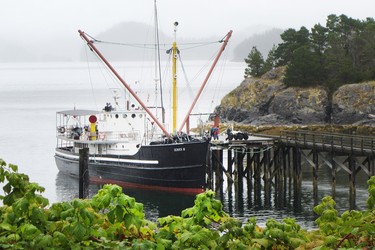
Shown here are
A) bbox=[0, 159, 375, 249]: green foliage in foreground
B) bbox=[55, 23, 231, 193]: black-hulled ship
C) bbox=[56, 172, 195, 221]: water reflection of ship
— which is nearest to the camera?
bbox=[0, 159, 375, 249]: green foliage in foreground

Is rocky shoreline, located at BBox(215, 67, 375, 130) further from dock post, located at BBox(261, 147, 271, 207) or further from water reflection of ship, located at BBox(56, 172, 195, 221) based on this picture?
water reflection of ship, located at BBox(56, 172, 195, 221)

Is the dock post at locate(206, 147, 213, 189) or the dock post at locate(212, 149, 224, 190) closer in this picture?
the dock post at locate(212, 149, 224, 190)

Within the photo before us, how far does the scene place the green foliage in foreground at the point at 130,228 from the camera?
10.5 m

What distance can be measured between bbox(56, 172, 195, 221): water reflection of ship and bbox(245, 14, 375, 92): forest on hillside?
36.4 m

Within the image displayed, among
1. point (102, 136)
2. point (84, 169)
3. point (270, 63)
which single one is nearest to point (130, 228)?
point (84, 169)

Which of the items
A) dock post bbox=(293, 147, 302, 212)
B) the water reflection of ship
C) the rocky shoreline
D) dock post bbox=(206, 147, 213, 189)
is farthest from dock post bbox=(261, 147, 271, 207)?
the rocky shoreline

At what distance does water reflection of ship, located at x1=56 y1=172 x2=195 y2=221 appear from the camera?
151ft

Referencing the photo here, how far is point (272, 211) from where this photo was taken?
4506 centimetres

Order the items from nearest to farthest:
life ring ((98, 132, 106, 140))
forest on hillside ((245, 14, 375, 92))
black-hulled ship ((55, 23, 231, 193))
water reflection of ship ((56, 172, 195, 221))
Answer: water reflection of ship ((56, 172, 195, 221)) → black-hulled ship ((55, 23, 231, 193)) → life ring ((98, 132, 106, 140)) → forest on hillside ((245, 14, 375, 92))

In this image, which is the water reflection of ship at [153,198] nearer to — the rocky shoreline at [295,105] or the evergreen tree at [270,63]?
the rocky shoreline at [295,105]

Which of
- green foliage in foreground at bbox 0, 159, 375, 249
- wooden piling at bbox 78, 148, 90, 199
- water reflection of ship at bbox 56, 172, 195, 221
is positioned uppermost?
green foliage in foreground at bbox 0, 159, 375, 249

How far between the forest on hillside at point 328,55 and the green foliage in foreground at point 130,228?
2980 inches

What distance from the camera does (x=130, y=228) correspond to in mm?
11461

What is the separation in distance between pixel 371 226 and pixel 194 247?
7.60 feet
